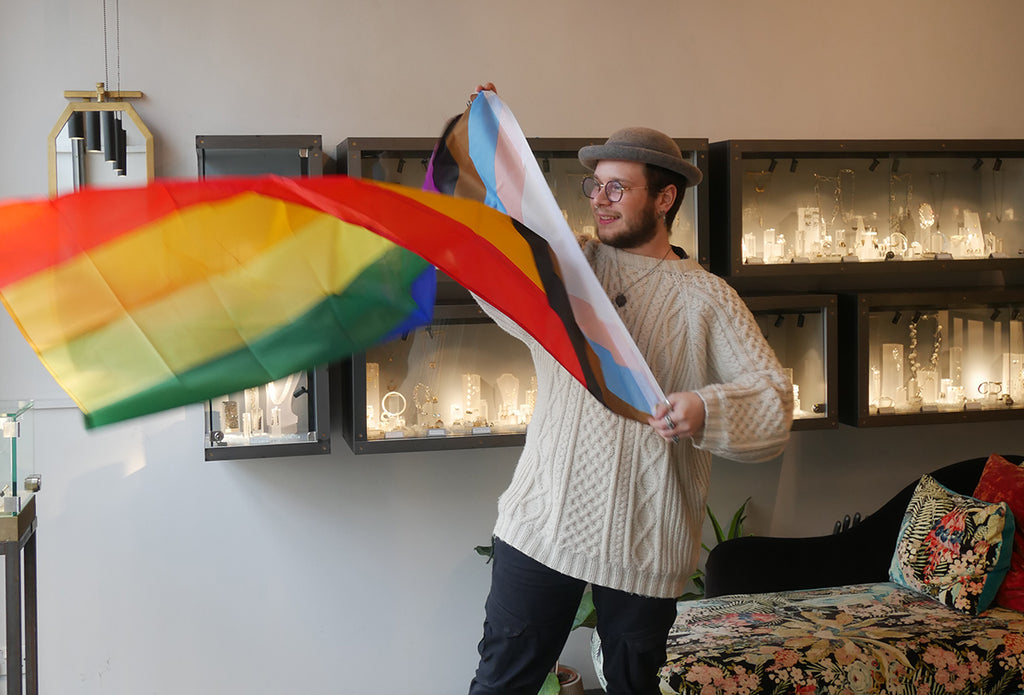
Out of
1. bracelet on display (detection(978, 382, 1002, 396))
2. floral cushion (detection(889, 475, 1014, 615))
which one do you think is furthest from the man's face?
bracelet on display (detection(978, 382, 1002, 396))

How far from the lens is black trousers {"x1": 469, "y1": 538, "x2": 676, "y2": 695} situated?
1.97m

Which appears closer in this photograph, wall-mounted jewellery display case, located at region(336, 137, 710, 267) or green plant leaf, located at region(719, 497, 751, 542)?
wall-mounted jewellery display case, located at region(336, 137, 710, 267)

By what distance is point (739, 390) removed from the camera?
189cm

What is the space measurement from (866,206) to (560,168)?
1282 millimetres

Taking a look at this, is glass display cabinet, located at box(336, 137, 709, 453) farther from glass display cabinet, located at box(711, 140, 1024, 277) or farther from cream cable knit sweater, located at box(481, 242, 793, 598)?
cream cable knit sweater, located at box(481, 242, 793, 598)

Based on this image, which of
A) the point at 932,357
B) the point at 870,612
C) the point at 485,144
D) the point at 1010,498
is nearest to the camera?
the point at 485,144

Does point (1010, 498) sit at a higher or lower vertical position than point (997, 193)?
lower

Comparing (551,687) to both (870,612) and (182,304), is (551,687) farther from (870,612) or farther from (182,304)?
(182,304)

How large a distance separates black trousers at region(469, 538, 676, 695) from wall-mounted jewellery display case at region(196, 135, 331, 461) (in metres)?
1.50

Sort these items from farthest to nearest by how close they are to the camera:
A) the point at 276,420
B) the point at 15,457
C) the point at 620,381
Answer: the point at 276,420 < the point at 15,457 < the point at 620,381

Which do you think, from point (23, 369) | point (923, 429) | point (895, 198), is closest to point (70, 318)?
point (23, 369)

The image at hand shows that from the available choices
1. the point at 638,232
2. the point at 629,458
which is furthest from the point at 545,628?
the point at 638,232

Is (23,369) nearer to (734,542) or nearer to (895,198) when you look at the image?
(734,542)

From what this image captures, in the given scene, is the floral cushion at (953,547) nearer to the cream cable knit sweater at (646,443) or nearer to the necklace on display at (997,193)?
the necklace on display at (997,193)
